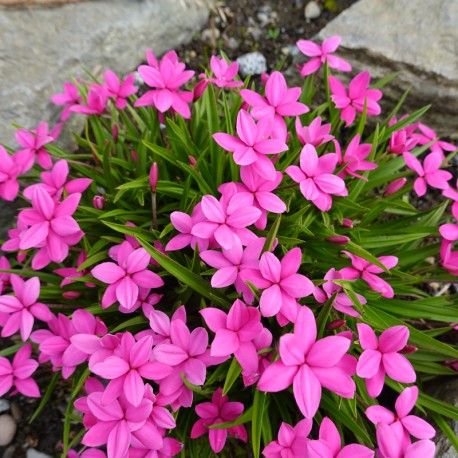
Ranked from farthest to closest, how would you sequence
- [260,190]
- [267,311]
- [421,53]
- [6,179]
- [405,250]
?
[421,53]
[405,250]
[6,179]
[260,190]
[267,311]

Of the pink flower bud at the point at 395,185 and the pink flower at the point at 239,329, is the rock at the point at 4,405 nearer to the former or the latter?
the pink flower at the point at 239,329

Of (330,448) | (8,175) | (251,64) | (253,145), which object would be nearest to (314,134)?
(253,145)

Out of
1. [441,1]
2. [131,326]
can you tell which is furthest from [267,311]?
[441,1]

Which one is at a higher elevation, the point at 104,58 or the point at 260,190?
the point at 260,190

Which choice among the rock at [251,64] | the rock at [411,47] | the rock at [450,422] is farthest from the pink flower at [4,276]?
the rock at [411,47]

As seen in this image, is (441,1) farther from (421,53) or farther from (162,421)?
(162,421)
